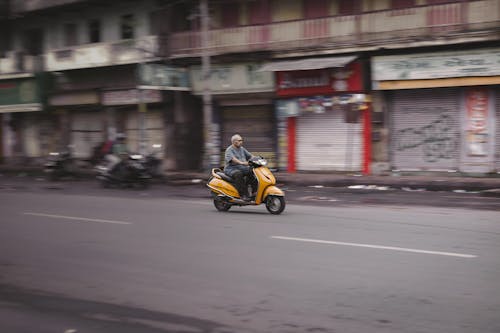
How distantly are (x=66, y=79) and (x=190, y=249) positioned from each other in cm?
2161

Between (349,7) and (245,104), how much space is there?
5.43 metres

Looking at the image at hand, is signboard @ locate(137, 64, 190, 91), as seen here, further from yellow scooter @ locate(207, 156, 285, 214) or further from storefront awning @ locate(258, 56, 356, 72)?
yellow scooter @ locate(207, 156, 285, 214)

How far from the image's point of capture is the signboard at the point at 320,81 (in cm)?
1886

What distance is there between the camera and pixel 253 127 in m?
22.2

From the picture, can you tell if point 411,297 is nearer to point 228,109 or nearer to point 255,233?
point 255,233

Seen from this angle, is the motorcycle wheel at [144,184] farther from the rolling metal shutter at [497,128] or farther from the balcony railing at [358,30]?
the rolling metal shutter at [497,128]

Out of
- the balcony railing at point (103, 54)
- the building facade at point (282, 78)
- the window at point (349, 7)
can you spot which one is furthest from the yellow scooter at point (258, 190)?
the balcony railing at point (103, 54)

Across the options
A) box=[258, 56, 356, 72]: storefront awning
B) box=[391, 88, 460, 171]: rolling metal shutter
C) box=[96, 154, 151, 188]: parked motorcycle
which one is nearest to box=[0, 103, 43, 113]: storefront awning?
box=[96, 154, 151, 188]: parked motorcycle

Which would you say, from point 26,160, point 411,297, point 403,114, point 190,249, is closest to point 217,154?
point 403,114

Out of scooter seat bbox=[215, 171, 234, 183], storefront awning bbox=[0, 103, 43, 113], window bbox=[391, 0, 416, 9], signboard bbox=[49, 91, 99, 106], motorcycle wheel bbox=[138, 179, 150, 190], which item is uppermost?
window bbox=[391, 0, 416, 9]

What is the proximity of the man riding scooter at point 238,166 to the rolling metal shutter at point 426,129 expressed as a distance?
9199 mm

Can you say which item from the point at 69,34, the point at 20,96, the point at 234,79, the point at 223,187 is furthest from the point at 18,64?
the point at 223,187

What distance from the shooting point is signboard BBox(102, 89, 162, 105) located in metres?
23.5

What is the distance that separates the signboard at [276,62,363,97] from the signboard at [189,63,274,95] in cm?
63
